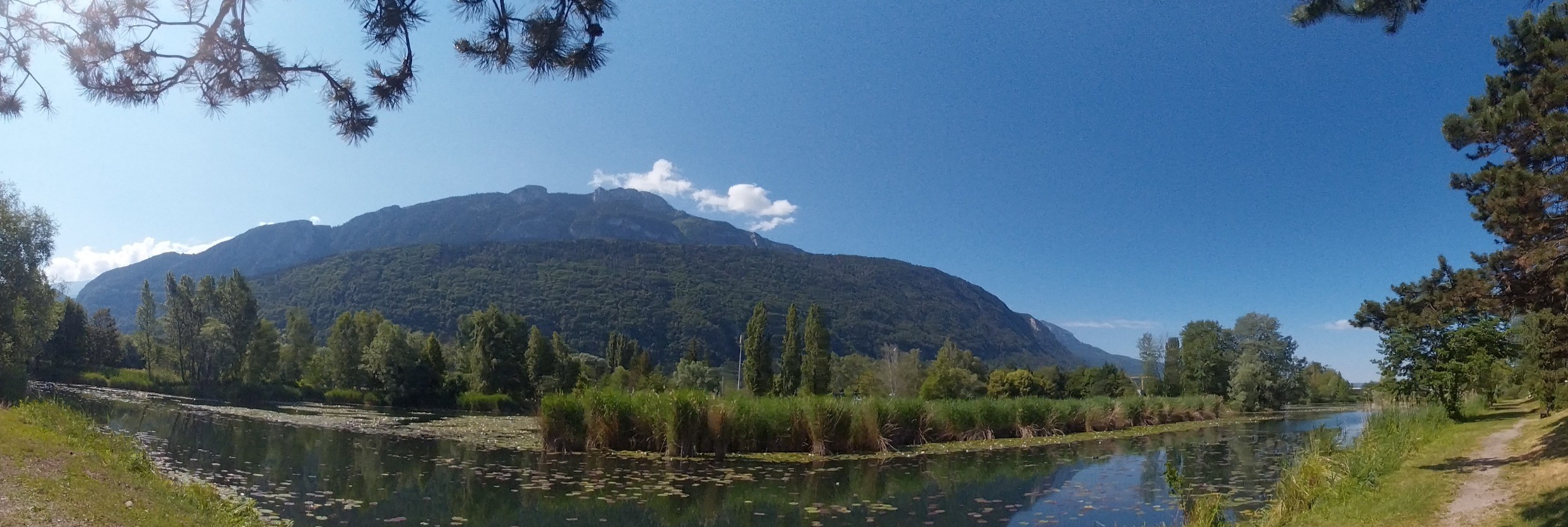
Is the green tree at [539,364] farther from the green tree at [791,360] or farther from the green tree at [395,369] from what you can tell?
the green tree at [791,360]

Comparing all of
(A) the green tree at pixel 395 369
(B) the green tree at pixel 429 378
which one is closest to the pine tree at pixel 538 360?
(B) the green tree at pixel 429 378

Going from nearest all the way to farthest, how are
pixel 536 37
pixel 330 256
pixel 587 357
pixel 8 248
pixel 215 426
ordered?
pixel 536 37 < pixel 215 426 < pixel 8 248 < pixel 587 357 < pixel 330 256

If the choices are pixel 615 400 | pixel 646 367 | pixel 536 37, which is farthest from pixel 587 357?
pixel 536 37

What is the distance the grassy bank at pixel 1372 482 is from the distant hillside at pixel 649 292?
320ft

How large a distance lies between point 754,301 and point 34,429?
118226 millimetres

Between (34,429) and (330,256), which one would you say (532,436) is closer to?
(34,429)

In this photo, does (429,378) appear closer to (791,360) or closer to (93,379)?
(791,360)

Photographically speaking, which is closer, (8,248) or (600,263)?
(8,248)

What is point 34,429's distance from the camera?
11.3 meters

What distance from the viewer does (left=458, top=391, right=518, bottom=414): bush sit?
45438 millimetres

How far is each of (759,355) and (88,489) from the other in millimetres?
38788

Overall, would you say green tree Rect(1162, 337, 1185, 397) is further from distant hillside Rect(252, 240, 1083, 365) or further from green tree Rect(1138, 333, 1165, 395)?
distant hillside Rect(252, 240, 1083, 365)

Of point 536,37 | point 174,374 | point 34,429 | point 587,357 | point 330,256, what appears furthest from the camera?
point 330,256

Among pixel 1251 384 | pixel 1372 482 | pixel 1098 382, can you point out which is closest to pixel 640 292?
pixel 1098 382
